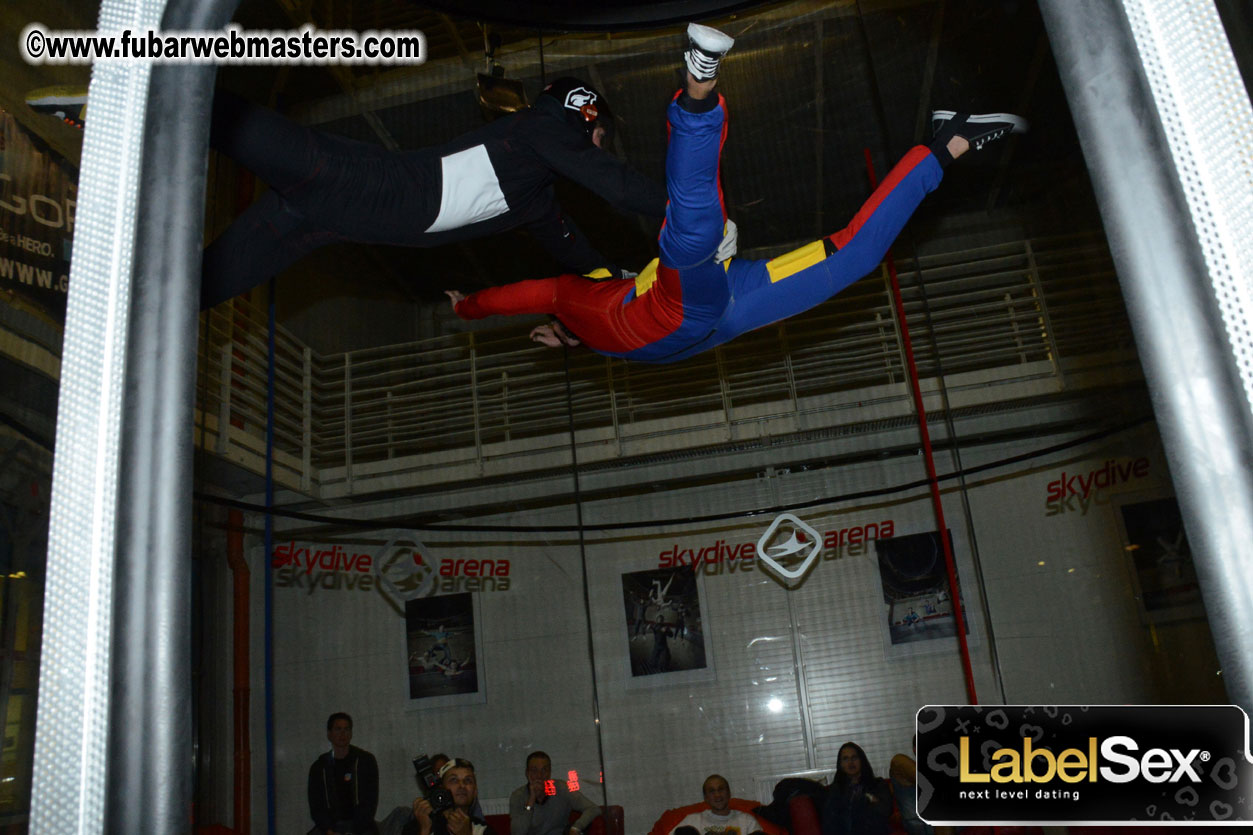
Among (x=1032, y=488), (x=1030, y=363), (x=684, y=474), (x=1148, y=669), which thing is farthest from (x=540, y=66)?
(x=1148, y=669)

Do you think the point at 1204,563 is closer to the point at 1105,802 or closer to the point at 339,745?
the point at 1105,802

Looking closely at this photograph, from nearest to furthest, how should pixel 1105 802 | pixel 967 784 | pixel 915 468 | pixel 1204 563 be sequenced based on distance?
pixel 1204 563, pixel 1105 802, pixel 967 784, pixel 915 468

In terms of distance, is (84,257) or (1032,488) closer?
(84,257)

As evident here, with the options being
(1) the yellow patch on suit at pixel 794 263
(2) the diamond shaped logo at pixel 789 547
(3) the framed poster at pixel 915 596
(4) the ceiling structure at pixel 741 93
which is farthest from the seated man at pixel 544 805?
(1) the yellow patch on suit at pixel 794 263

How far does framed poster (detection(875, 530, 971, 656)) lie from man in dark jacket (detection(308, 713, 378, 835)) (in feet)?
6.07

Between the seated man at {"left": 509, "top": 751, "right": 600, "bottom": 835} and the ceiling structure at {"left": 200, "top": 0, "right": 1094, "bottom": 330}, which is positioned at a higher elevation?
the ceiling structure at {"left": 200, "top": 0, "right": 1094, "bottom": 330}

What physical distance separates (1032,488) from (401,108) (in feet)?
8.40

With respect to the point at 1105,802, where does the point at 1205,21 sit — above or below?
above

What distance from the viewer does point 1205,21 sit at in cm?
43

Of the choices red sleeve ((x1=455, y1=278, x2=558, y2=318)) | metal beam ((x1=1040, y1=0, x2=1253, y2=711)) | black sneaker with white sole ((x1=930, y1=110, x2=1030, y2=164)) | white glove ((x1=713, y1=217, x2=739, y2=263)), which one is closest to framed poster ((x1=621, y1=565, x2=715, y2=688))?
red sleeve ((x1=455, y1=278, x2=558, y2=318))

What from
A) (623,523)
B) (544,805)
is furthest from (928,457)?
(544,805)

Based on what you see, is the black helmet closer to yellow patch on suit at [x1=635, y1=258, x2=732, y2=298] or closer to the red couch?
yellow patch on suit at [x1=635, y1=258, x2=732, y2=298]

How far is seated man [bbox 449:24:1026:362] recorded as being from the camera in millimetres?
1367

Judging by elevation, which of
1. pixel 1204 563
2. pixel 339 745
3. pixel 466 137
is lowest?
pixel 339 745
